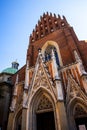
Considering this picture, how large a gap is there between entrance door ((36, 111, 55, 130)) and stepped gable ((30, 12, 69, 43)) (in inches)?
410

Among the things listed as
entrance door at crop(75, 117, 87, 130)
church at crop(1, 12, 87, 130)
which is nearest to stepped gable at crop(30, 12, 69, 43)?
church at crop(1, 12, 87, 130)

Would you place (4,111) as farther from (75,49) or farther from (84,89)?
(75,49)

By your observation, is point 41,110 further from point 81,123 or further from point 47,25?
point 47,25

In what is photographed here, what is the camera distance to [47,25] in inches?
709

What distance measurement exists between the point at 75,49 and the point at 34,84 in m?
5.27

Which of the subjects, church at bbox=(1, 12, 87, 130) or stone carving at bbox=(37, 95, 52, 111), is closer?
church at bbox=(1, 12, 87, 130)

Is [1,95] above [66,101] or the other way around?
above

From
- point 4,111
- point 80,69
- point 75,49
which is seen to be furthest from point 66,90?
point 4,111

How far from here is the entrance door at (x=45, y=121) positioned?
10.4 meters

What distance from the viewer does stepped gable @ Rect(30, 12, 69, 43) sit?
55.5ft

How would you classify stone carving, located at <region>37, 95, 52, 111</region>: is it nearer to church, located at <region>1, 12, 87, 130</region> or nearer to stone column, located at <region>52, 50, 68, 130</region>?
church, located at <region>1, 12, 87, 130</region>

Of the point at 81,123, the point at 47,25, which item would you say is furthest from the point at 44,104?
the point at 47,25

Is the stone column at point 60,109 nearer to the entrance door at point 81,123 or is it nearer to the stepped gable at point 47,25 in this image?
the entrance door at point 81,123

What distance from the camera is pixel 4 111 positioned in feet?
39.8
